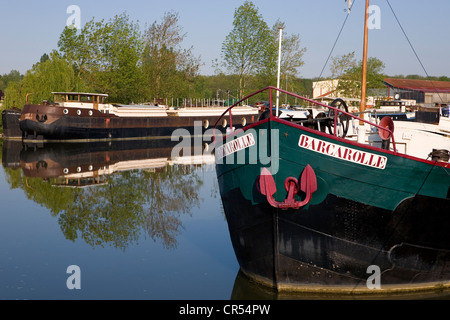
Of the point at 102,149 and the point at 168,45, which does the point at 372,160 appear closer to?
the point at 102,149

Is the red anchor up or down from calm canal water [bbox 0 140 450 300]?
up

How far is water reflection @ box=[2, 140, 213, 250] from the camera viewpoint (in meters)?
16.2

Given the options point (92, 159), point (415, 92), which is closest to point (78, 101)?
point (92, 159)

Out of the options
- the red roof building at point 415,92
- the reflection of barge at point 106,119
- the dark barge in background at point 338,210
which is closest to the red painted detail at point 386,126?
the dark barge in background at point 338,210

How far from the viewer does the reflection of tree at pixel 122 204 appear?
1577cm

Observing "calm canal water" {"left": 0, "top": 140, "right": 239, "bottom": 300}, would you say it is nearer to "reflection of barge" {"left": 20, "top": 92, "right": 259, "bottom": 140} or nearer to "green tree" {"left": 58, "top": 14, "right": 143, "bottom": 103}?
"reflection of barge" {"left": 20, "top": 92, "right": 259, "bottom": 140}

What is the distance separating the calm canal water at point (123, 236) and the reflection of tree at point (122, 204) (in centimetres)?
3

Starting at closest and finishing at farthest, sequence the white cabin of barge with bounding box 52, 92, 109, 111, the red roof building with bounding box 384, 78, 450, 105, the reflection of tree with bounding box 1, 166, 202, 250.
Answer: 1. the reflection of tree with bounding box 1, 166, 202, 250
2. the white cabin of barge with bounding box 52, 92, 109, 111
3. the red roof building with bounding box 384, 78, 450, 105

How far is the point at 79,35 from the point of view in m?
60.0

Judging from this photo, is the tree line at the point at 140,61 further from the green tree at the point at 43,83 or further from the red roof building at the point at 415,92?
the red roof building at the point at 415,92

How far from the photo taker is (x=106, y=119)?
149 ft

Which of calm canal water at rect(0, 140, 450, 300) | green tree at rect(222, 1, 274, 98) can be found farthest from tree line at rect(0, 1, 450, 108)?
calm canal water at rect(0, 140, 450, 300)
